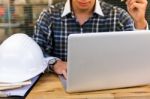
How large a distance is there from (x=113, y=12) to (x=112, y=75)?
24.2 inches

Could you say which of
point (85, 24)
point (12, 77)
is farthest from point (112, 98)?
point (85, 24)

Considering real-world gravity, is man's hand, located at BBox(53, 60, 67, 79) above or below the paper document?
above

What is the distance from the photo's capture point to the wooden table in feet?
3.38

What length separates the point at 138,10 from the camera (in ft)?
4.69

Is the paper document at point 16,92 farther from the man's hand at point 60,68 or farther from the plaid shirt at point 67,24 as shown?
the plaid shirt at point 67,24

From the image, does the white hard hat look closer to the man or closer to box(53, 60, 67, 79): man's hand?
box(53, 60, 67, 79): man's hand

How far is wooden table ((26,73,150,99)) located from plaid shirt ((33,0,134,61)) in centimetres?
43

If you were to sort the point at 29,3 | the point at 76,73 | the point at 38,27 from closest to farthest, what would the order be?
the point at 76,73 → the point at 38,27 → the point at 29,3

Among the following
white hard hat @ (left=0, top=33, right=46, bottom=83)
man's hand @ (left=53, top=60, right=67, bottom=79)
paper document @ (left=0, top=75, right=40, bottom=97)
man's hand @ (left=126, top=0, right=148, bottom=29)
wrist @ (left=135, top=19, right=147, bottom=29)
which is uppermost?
man's hand @ (left=126, top=0, right=148, bottom=29)

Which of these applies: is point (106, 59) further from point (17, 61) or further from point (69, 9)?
point (69, 9)

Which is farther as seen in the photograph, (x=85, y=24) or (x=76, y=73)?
(x=85, y=24)

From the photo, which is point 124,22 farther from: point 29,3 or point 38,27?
point 29,3

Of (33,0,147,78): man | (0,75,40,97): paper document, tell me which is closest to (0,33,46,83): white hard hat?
(0,75,40,97): paper document

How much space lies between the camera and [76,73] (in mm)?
991
